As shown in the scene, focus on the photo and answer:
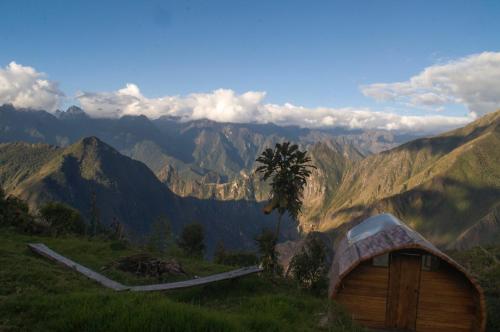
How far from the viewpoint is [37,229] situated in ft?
126

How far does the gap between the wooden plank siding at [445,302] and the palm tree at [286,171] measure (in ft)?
73.5

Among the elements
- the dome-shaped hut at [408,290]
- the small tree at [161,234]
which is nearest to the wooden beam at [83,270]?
the dome-shaped hut at [408,290]

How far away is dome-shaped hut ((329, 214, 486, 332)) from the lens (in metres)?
20.0

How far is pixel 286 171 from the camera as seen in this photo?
42.8 metres

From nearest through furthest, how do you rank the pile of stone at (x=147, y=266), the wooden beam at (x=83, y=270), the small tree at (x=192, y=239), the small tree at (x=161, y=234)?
the wooden beam at (x=83, y=270) → the pile of stone at (x=147, y=266) → the small tree at (x=161, y=234) → the small tree at (x=192, y=239)

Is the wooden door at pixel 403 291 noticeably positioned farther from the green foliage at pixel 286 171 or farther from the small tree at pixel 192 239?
the small tree at pixel 192 239

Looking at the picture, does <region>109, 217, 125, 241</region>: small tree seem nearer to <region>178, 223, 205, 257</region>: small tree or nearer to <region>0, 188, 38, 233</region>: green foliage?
<region>178, 223, 205, 257</region>: small tree

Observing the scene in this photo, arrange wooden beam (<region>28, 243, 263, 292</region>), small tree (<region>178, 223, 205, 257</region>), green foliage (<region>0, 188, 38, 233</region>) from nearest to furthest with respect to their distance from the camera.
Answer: wooden beam (<region>28, 243, 263, 292</region>) → green foliage (<region>0, 188, 38, 233</region>) → small tree (<region>178, 223, 205, 257</region>)

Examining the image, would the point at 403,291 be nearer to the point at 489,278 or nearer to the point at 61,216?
the point at 489,278

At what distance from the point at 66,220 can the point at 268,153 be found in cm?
3702

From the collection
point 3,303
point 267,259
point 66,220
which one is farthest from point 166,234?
point 3,303

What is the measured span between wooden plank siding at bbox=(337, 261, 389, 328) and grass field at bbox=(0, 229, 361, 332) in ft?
13.9

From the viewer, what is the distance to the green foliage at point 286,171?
139 feet

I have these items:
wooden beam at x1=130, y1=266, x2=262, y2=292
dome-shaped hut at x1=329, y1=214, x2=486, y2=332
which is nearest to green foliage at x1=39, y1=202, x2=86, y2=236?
wooden beam at x1=130, y1=266, x2=262, y2=292
